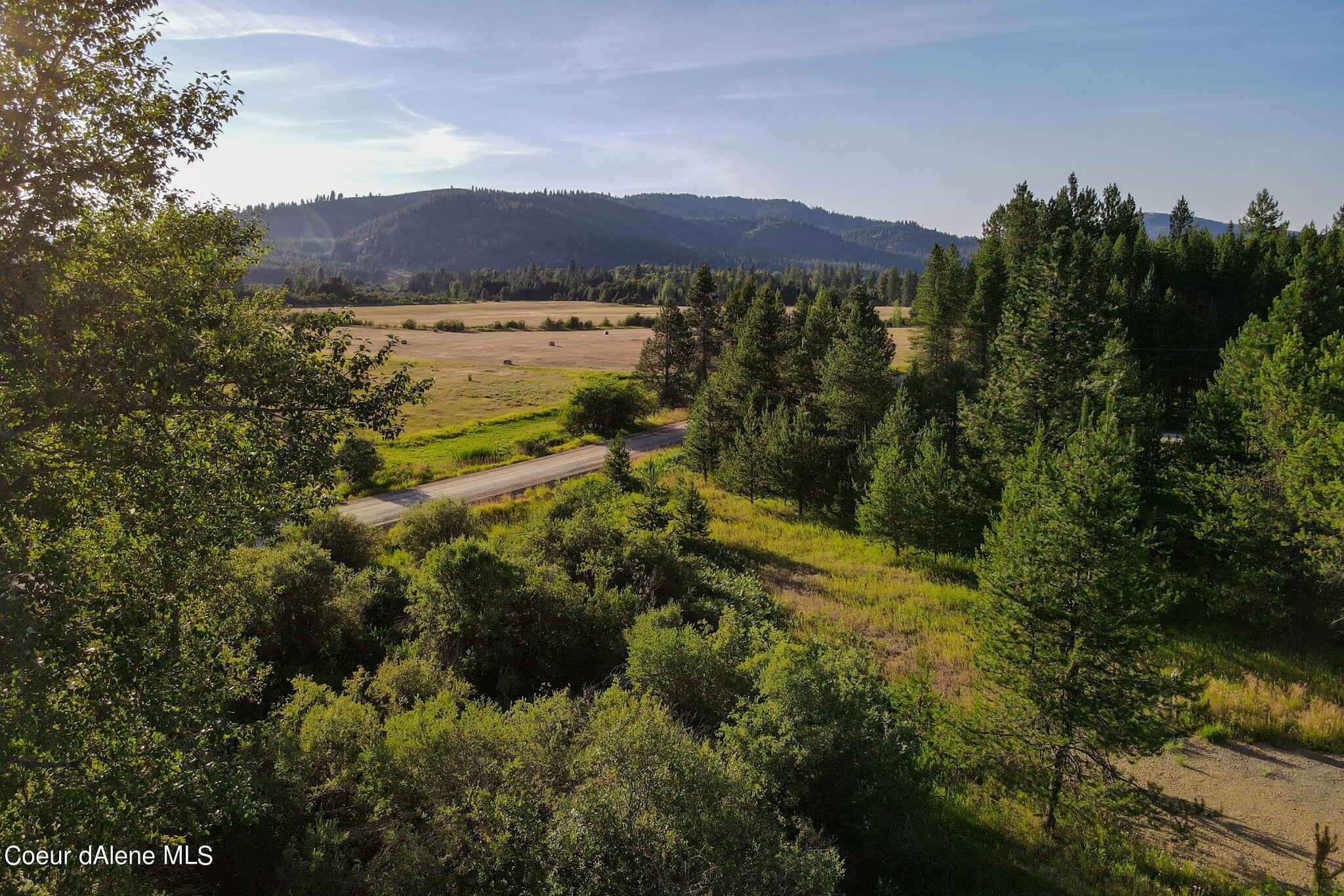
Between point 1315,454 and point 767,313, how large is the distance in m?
28.5

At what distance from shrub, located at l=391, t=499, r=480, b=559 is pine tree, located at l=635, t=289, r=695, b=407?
36263mm

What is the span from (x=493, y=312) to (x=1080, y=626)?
509ft

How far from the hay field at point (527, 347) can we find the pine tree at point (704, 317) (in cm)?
2758

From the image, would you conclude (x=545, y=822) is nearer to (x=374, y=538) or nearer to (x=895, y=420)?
(x=374, y=538)

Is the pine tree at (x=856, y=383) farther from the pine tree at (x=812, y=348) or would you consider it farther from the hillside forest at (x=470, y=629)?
the hillside forest at (x=470, y=629)

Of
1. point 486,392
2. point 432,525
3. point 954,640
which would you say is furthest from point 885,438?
point 486,392

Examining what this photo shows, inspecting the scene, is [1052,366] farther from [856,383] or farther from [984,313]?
[984,313]

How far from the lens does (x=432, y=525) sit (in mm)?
23484

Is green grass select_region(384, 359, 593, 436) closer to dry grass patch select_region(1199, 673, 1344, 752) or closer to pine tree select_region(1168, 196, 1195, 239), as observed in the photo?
dry grass patch select_region(1199, 673, 1344, 752)

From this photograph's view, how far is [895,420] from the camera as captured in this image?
97.2ft

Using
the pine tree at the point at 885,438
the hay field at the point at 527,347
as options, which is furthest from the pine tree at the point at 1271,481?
the hay field at the point at 527,347

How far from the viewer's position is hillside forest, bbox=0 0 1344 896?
644cm

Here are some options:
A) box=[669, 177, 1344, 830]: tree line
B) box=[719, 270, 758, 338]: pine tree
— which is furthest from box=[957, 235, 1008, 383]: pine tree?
box=[719, 270, 758, 338]: pine tree

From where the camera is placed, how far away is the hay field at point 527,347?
89188mm
